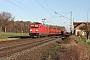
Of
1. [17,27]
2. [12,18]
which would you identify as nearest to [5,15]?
[12,18]

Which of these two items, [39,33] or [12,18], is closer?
[39,33]

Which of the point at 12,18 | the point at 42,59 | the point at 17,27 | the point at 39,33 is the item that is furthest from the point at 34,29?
the point at 17,27

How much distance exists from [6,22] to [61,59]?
84939 mm

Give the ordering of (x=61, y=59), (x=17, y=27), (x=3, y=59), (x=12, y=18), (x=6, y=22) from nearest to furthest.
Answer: (x=61, y=59) < (x=3, y=59) < (x=6, y=22) < (x=12, y=18) < (x=17, y=27)

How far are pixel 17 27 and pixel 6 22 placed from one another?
34925 mm

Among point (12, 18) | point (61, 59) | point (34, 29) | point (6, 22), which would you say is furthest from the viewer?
point (12, 18)

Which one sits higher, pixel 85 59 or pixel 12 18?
pixel 12 18

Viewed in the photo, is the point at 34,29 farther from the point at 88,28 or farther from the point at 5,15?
the point at 5,15

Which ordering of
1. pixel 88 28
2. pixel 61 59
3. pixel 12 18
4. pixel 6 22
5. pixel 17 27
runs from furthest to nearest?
1. pixel 17 27
2. pixel 12 18
3. pixel 6 22
4. pixel 88 28
5. pixel 61 59

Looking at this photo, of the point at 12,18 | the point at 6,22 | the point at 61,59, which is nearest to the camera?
the point at 61,59

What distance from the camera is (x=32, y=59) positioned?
13.7 meters

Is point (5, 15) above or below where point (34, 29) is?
above

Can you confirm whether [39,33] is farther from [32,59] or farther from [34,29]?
[32,59]

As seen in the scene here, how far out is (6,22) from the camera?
9169 centimetres
